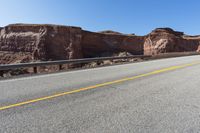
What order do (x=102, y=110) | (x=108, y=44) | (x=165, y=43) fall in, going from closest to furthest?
(x=102, y=110) → (x=165, y=43) → (x=108, y=44)

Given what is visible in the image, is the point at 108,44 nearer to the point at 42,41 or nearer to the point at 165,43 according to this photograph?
the point at 165,43

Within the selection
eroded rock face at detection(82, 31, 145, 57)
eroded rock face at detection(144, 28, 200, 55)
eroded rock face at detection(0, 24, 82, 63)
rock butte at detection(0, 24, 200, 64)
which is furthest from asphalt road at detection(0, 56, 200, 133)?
eroded rock face at detection(144, 28, 200, 55)

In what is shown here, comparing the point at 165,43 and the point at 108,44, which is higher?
the point at 108,44

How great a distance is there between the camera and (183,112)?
4.12m

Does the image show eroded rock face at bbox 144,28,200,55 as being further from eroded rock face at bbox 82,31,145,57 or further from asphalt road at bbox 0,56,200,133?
asphalt road at bbox 0,56,200,133

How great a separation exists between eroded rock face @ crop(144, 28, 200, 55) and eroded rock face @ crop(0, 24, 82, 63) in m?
21.7

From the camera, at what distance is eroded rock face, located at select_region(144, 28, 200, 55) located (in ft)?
175

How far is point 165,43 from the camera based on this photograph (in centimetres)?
5331

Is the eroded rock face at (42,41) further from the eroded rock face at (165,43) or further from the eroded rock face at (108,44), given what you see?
the eroded rock face at (165,43)

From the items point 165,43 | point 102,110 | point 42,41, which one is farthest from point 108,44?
point 102,110

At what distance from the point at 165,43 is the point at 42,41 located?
1215 inches

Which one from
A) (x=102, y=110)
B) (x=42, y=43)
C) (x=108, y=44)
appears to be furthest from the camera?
(x=108, y=44)

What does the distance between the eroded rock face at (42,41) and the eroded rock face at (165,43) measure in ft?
71.0

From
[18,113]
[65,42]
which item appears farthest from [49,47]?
[18,113]
